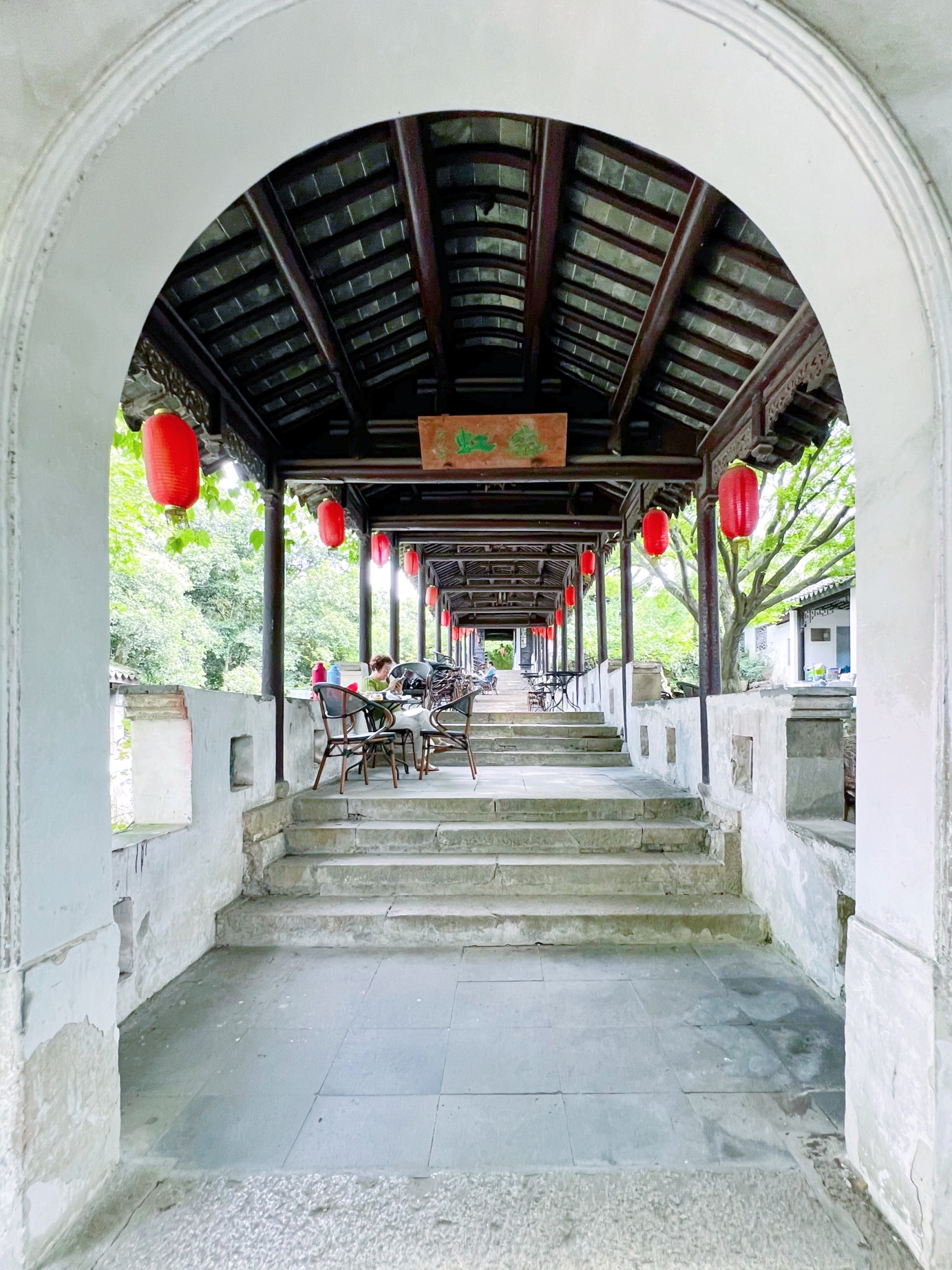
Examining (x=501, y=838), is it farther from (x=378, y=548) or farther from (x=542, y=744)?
(x=378, y=548)

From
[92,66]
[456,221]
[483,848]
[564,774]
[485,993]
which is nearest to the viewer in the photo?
[92,66]

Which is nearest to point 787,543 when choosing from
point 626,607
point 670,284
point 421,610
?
point 626,607

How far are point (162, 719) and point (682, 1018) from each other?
108 inches

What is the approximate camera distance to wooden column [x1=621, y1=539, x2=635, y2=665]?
7430 millimetres

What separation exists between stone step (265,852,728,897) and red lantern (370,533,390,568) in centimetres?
415

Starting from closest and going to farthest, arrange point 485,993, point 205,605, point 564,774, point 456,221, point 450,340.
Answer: point 485,993 < point 456,221 < point 450,340 < point 564,774 < point 205,605

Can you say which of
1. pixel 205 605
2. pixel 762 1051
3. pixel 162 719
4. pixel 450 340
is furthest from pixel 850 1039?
pixel 205 605

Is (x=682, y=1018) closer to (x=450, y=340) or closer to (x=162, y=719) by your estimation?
(x=162, y=719)

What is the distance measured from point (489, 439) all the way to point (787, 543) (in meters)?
6.42

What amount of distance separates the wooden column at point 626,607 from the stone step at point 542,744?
3.26 feet

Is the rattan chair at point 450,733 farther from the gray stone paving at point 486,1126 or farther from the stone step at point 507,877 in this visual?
the gray stone paving at point 486,1126

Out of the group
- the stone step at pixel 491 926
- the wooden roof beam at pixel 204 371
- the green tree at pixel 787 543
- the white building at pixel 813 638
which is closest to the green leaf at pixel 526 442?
the wooden roof beam at pixel 204 371

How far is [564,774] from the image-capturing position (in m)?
6.02

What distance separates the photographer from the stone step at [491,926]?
10.9 ft
